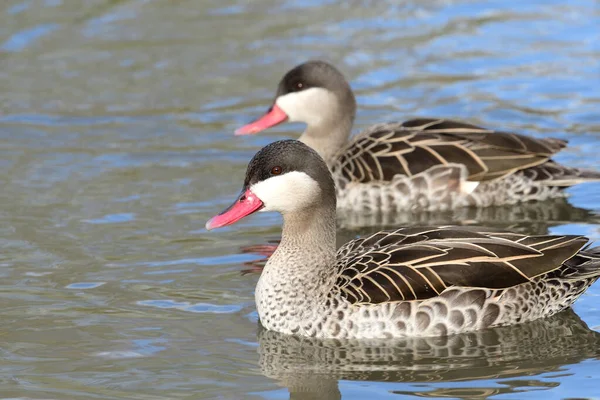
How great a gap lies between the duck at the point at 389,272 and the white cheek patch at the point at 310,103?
3.70 m

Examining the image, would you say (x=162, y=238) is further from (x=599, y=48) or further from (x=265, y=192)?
(x=599, y=48)

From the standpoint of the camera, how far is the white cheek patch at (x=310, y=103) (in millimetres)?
12227

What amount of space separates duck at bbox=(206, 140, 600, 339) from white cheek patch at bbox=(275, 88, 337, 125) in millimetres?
3697

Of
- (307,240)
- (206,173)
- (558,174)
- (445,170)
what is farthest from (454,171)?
(307,240)

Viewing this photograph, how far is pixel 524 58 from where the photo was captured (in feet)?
52.1

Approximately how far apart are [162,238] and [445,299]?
3.23 metres

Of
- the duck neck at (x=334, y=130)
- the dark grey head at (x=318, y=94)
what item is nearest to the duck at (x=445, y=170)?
the duck neck at (x=334, y=130)

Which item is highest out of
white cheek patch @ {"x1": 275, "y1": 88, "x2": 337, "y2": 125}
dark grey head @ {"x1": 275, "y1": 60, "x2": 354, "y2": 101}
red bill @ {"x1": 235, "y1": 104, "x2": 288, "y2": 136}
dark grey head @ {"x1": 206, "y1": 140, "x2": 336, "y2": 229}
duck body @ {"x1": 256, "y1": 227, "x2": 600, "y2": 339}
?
dark grey head @ {"x1": 275, "y1": 60, "x2": 354, "y2": 101}

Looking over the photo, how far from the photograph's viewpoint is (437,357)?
7855 millimetres

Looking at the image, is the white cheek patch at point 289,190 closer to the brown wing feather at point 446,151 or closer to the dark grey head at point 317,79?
the brown wing feather at point 446,151

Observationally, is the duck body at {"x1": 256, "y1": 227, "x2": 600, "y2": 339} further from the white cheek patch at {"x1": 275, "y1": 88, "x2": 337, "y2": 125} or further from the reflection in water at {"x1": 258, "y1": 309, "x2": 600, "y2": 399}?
the white cheek patch at {"x1": 275, "y1": 88, "x2": 337, "y2": 125}

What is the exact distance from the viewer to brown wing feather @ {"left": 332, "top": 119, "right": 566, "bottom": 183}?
1127 centimetres

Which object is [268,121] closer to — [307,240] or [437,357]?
[307,240]

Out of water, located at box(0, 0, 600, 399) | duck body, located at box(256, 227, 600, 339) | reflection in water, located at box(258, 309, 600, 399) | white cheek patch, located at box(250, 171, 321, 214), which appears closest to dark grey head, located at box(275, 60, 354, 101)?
water, located at box(0, 0, 600, 399)
